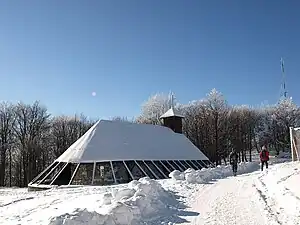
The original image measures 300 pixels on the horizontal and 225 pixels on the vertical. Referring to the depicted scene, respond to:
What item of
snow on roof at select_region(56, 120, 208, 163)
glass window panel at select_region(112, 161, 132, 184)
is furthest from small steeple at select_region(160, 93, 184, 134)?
glass window panel at select_region(112, 161, 132, 184)

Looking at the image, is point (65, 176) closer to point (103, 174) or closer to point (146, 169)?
point (103, 174)

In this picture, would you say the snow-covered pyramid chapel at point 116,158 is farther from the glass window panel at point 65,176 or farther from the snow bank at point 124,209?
the snow bank at point 124,209

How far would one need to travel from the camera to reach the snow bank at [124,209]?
732 centimetres

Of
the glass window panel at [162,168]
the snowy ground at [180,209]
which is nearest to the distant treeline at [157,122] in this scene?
the glass window panel at [162,168]

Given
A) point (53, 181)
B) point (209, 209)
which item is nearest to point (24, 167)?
point (53, 181)

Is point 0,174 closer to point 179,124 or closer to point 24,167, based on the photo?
point 24,167

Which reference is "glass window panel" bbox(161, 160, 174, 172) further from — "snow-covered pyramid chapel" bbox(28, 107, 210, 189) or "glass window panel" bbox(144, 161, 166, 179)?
"glass window panel" bbox(144, 161, 166, 179)

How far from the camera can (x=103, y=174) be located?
22672mm

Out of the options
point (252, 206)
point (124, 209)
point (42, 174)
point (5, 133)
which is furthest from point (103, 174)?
point (5, 133)

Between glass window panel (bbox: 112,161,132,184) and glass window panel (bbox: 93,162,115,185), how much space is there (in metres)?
0.43

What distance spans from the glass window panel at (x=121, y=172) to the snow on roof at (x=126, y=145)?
1.42ft

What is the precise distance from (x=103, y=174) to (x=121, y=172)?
1315mm

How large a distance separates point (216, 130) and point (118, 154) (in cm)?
3141

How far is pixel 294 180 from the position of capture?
11.2 metres
